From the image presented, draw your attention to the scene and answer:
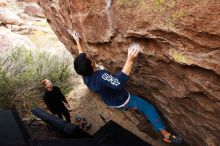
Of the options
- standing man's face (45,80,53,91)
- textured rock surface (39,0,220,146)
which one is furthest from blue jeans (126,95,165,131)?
Result: standing man's face (45,80,53,91)

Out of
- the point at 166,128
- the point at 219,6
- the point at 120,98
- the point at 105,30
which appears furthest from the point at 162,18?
the point at 166,128

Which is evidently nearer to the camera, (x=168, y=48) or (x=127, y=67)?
(x=168, y=48)

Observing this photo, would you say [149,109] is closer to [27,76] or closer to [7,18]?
[27,76]

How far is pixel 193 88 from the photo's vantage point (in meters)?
3.74

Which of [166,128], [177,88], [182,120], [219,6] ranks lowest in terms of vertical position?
[166,128]

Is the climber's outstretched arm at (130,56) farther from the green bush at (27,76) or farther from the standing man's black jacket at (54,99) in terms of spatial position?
the green bush at (27,76)

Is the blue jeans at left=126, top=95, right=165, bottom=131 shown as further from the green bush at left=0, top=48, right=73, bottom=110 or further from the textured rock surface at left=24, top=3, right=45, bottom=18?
the textured rock surface at left=24, top=3, right=45, bottom=18

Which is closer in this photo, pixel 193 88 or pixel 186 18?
pixel 186 18

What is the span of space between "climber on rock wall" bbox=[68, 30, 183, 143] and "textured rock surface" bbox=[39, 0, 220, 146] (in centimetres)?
13

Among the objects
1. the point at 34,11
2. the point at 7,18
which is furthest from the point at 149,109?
the point at 34,11

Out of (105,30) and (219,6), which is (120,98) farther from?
(219,6)

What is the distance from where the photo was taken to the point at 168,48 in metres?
3.66

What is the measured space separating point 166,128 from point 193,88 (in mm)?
1593

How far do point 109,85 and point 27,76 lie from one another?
5057mm
